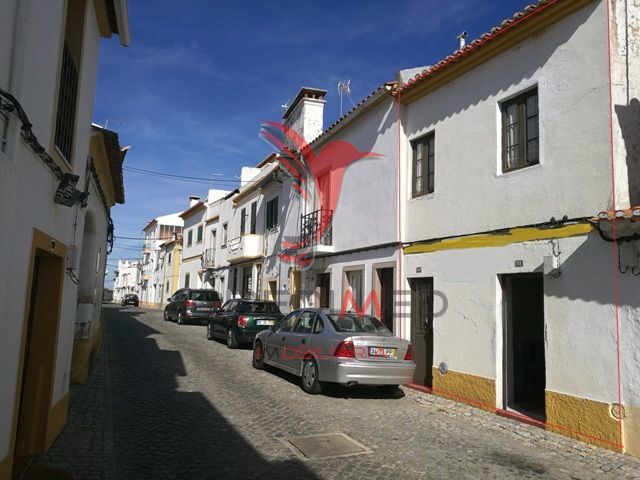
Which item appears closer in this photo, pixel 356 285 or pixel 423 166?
pixel 423 166

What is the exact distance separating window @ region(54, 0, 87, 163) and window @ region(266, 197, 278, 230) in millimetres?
14324

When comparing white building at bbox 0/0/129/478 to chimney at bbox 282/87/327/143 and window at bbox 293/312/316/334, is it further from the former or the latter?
chimney at bbox 282/87/327/143

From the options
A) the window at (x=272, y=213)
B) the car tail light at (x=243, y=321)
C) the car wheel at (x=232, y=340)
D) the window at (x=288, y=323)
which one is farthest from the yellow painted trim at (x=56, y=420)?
the window at (x=272, y=213)

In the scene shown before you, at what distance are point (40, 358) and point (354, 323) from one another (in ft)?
17.4

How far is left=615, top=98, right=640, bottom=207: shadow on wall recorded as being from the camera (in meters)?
6.85

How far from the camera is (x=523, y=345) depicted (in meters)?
9.16

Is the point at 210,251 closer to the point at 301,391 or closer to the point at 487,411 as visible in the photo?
the point at 301,391

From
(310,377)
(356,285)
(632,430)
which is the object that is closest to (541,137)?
(632,430)

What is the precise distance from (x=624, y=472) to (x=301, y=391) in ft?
16.9

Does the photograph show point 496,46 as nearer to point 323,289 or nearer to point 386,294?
point 386,294

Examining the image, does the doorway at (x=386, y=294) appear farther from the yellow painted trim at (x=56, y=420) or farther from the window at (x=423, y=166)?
the yellow painted trim at (x=56, y=420)

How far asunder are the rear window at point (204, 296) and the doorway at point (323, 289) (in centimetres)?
866

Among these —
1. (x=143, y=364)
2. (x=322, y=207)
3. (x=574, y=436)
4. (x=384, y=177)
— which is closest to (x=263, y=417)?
(x=574, y=436)

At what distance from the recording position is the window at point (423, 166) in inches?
417
